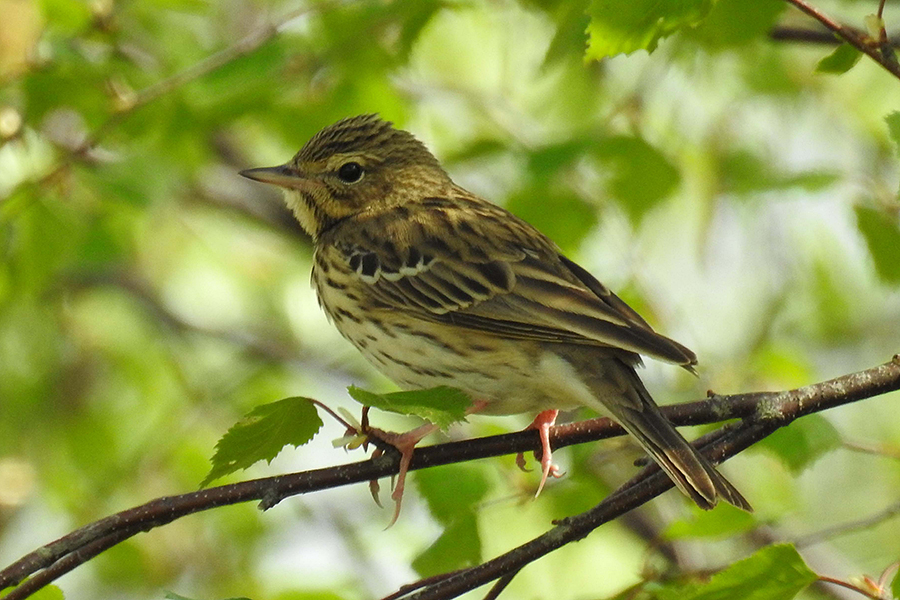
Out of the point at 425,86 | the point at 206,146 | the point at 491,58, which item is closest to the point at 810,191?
the point at 425,86

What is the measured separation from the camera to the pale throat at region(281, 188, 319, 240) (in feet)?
19.3

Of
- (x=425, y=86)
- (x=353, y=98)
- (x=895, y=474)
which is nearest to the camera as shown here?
(x=353, y=98)

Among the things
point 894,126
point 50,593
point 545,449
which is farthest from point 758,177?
point 50,593

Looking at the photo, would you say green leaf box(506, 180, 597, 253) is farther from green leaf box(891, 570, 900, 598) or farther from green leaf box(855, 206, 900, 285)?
green leaf box(891, 570, 900, 598)

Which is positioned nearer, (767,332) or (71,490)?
(767,332)

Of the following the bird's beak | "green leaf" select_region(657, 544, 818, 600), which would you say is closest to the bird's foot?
"green leaf" select_region(657, 544, 818, 600)

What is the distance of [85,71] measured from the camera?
18.0ft

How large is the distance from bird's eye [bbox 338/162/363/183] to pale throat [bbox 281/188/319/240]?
0.23 m

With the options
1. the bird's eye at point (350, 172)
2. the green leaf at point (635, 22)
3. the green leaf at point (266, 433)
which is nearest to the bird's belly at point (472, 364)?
the bird's eye at point (350, 172)

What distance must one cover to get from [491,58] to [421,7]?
3.48 m

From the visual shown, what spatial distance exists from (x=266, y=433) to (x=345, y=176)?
9.58 feet

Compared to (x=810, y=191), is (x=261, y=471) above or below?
above

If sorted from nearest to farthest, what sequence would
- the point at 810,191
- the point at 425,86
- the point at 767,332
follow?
the point at 810,191 → the point at 767,332 → the point at 425,86

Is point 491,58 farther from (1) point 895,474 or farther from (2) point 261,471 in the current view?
(1) point 895,474
